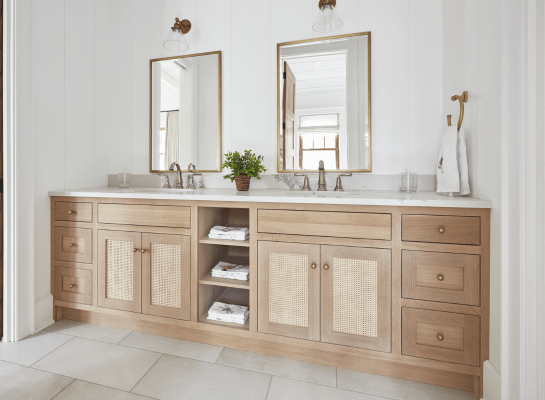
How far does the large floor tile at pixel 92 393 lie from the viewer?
127cm

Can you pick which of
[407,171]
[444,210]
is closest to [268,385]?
[444,210]

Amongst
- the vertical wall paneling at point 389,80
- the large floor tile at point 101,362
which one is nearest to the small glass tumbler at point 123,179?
the large floor tile at point 101,362

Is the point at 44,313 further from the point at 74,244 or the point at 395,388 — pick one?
the point at 395,388

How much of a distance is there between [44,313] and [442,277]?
246cm

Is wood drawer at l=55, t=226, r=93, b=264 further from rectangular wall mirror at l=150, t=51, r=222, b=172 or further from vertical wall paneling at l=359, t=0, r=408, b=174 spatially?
vertical wall paneling at l=359, t=0, r=408, b=174

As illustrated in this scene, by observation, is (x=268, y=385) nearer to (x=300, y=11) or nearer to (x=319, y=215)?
(x=319, y=215)

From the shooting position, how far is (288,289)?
59.9 inches

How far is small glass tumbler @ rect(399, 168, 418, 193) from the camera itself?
5.82ft

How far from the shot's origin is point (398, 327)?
53.7 inches

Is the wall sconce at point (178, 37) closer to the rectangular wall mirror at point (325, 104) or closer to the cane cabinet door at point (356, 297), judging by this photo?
the rectangular wall mirror at point (325, 104)

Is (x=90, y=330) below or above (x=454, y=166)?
below

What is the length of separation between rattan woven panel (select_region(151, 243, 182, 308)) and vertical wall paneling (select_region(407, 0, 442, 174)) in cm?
169

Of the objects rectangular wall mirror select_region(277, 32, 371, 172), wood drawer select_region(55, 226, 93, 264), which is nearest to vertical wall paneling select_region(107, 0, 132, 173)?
wood drawer select_region(55, 226, 93, 264)

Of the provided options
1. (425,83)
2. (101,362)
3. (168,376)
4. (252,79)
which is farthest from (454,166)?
(101,362)
